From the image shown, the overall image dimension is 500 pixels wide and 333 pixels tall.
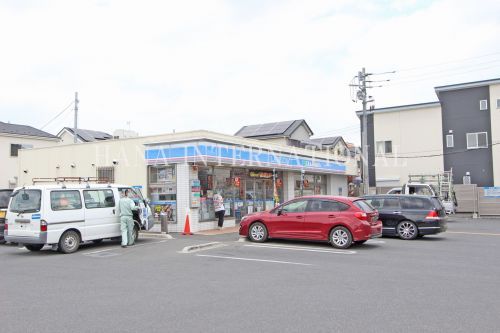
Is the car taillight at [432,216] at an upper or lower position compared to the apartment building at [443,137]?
lower

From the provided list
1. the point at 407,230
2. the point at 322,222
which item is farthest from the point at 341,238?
the point at 407,230

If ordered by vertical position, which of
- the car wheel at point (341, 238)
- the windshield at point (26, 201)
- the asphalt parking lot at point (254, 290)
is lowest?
the asphalt parking lot at point (254, 290)

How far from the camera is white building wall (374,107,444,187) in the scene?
109ft

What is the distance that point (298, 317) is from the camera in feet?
19.3

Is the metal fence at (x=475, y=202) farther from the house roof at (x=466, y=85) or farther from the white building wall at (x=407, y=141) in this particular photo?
the house roof at (x=466, y=85)

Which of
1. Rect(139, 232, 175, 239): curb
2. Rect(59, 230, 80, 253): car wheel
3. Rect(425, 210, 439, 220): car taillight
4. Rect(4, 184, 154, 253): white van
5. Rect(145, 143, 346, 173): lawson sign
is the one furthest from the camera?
Rect(145, 143, 346, 173): lawson sign

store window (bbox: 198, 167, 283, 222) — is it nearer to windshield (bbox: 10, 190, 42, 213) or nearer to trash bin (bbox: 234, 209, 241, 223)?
trash bin (bbox: 234, 209, 241, 223)

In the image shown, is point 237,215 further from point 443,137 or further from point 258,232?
point 443,137

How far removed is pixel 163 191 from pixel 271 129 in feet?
54.0

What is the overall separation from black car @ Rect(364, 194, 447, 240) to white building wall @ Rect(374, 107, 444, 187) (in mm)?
19154

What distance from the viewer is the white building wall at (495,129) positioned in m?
31.2

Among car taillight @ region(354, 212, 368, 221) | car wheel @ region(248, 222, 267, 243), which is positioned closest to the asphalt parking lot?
car taillight @ region(354, 212, 368, 221)

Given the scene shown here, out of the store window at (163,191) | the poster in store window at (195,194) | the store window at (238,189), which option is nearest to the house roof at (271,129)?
the store window at (238,189)

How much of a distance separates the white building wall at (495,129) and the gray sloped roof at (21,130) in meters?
32.7
